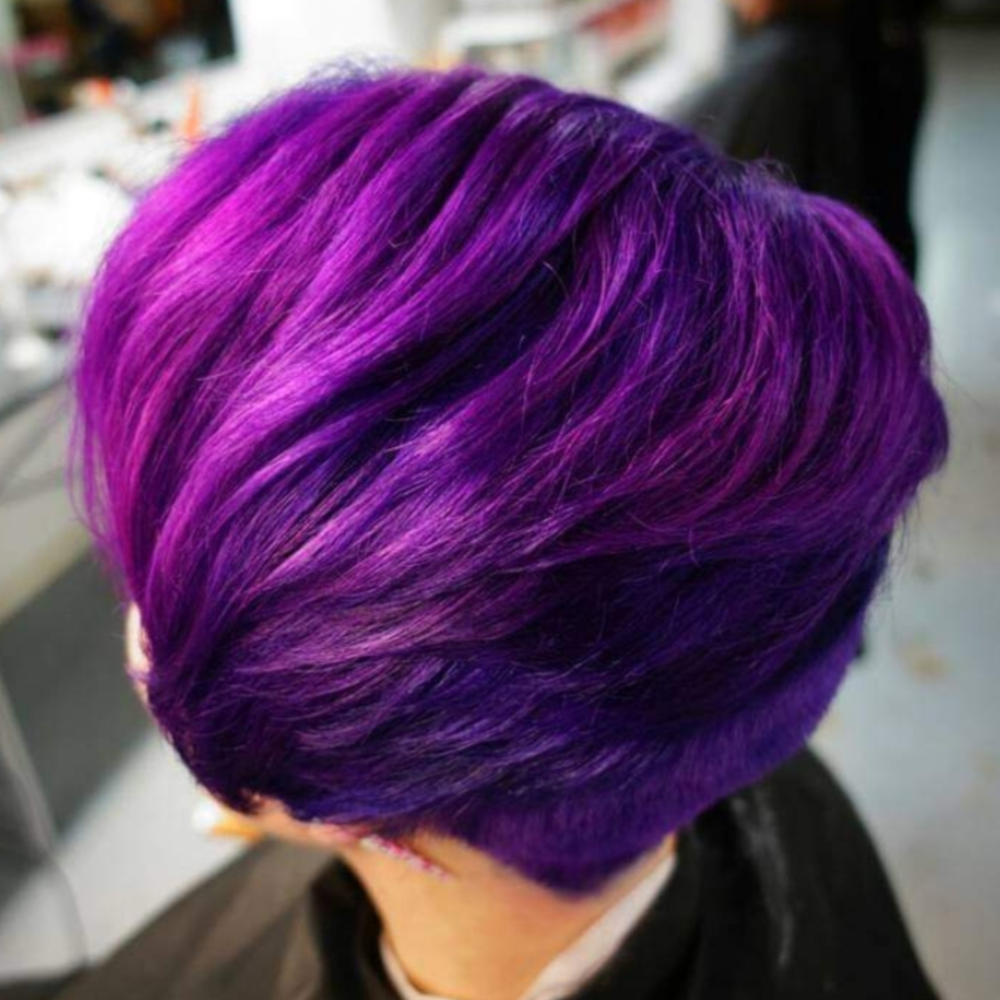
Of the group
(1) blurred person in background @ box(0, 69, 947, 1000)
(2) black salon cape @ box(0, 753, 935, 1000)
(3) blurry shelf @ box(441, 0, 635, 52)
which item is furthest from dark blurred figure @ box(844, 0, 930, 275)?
(1) blurred person in background @ box(0, 69, 947, 1000)

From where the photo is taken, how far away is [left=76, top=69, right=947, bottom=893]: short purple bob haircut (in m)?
0.43

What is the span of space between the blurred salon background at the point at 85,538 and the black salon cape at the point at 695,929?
247 mm

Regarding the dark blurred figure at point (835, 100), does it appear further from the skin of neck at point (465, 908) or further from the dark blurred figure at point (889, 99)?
the skin of neck at point (465, 908)

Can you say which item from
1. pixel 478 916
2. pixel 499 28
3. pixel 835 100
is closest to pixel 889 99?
pixel 835 100

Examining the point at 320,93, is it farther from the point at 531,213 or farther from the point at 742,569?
the point at 742,569

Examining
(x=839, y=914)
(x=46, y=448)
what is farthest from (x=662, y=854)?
(x=46, y=448)

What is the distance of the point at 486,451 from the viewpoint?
0.42 m

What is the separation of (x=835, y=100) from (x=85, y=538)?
1.55 m

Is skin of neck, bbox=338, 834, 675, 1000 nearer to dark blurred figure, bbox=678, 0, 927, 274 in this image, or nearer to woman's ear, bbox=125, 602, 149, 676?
woman's ear, bbox=125, 602, 149, 676

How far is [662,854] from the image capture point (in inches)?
29.1

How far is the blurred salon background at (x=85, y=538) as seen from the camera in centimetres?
127

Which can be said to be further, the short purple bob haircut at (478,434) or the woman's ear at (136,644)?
the woman's ear at (136,644)

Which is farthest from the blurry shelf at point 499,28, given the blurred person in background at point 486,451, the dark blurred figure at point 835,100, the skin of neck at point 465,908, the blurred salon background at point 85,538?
the skin of neck at point 465,908

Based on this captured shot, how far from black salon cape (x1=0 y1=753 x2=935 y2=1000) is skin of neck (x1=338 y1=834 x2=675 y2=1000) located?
5 centimetres
